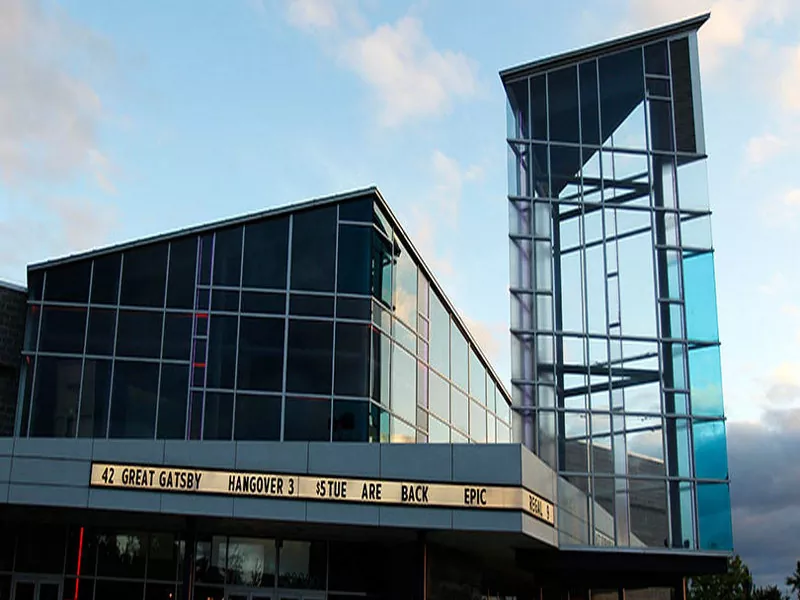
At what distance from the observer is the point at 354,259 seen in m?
30.4

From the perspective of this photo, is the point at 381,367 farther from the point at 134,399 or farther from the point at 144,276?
the point at 144,276

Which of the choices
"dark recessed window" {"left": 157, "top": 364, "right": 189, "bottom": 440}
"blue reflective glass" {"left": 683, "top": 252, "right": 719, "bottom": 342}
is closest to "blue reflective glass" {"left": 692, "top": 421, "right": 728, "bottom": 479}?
"blue reflective glass" {"left": 683, "top": 252, "right": 719, "bottom": 342}

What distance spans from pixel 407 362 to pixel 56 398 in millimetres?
10468

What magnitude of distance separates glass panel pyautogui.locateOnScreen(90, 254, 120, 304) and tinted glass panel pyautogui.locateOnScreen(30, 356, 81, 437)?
184 centimetres

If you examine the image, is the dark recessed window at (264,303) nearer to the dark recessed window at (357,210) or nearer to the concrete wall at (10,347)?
the dark recessed window at (357,210)

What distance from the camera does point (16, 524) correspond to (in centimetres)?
2688

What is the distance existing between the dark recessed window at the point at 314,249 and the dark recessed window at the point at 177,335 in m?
3.19

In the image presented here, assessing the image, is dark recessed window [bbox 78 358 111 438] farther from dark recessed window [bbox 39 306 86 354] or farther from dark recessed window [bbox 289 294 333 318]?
dark recessed window [bbox 289 294 333 318]

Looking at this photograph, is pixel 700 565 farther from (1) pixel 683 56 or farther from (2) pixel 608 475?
(1) pixel 683 56

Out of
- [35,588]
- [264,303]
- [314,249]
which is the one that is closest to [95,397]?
[35,588]

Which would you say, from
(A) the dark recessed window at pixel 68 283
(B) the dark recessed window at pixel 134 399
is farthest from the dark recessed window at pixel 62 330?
(B) the dark recessed window at pixel 134 399

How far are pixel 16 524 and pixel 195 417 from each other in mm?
5224

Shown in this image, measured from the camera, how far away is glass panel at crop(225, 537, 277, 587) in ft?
90.1

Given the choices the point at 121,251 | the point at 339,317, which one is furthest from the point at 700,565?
the point at 121,251
